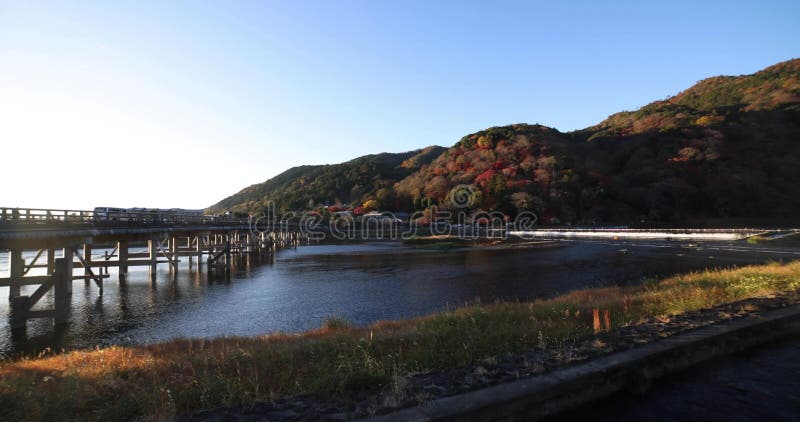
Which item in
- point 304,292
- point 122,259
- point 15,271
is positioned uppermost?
point 15,271

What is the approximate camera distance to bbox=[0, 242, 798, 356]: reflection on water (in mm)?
17172

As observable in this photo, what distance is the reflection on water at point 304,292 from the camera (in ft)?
56.3

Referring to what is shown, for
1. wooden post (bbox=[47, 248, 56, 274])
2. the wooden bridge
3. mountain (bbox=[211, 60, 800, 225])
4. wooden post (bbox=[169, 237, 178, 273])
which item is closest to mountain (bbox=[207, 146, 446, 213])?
mountain (bbox=[211, 60, 800, 225])

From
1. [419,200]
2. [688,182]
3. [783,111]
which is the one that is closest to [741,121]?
[783,111]

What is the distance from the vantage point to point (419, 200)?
4257 inches

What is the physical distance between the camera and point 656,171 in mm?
89750

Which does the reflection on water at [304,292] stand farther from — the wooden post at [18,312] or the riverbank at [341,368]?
the riverbank at [341,368]

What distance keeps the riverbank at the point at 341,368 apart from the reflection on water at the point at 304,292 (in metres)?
8.01

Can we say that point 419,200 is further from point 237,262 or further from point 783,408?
point 783,408

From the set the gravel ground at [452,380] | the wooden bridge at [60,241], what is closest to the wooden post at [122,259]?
the wooden bridge at [60,241]

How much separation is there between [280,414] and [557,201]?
91.7 meters

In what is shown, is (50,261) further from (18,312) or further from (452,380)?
(452,380)

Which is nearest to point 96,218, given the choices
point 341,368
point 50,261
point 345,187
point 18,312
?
point 50,261

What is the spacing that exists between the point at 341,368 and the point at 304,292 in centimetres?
1996
